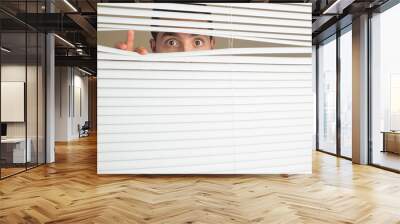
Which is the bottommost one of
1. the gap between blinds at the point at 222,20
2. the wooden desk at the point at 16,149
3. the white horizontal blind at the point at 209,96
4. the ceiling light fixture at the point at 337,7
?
the wooden desk at the point at 16,149

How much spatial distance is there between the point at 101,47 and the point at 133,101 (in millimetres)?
1061

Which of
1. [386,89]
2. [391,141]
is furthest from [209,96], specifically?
[391,141]

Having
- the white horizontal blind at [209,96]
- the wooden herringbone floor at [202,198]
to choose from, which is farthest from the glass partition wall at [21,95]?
the white horizontal blind at [209,96]

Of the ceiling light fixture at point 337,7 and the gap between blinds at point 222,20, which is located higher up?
the ceiling light fixture at point 337,7

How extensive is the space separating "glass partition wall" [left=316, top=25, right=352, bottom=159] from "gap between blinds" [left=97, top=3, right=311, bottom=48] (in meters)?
2.90

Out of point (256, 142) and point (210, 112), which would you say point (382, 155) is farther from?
point (210, 112)

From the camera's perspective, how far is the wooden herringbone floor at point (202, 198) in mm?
3891

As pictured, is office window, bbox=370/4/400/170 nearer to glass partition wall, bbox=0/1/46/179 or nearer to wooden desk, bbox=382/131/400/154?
wooden desk, bbox=382/131/400/154

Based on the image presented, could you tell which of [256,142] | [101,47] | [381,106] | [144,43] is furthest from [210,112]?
[381,106]

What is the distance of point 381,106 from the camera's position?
7.48 meters

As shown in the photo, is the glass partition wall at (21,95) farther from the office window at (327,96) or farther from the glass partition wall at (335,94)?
the office window at (327,96)

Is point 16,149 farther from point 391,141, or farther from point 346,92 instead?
point 346,92

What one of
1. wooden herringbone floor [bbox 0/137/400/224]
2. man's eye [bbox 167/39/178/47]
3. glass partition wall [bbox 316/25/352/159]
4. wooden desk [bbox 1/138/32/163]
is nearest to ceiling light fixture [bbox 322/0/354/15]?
glass partition wall [bbox 316/25/352/159]

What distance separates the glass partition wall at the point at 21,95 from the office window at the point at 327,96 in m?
7.16
